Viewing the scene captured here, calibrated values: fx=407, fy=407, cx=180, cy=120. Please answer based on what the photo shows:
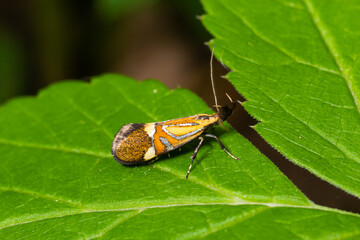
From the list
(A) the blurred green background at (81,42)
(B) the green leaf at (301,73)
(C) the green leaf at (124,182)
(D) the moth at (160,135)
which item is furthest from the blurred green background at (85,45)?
(C) the green leaf at (124,182)

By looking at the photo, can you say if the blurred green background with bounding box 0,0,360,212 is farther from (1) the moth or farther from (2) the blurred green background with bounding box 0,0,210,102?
(1) the moth

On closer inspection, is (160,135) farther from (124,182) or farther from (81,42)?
(81,42)

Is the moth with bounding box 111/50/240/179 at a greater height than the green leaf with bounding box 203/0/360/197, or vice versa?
the green leaf with bounding box 203/0/360/197

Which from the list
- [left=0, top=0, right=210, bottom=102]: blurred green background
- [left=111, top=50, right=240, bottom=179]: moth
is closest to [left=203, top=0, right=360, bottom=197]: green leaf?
[left=111, top=50, right=240, bottom=179]: moth

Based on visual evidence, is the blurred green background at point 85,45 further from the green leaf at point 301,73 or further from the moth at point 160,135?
the green leaf at point 301,73

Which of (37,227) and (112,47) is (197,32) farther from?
(37,227)

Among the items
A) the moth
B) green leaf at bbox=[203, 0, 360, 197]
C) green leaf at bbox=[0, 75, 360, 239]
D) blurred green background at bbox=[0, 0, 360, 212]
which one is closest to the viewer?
green leaf at bbox=[0, 75, 360, 239]

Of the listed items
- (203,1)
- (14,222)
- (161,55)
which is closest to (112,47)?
(161,55)

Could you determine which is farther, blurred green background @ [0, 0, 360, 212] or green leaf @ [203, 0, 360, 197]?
blurred green background @ [0, 0, 360, 212]
